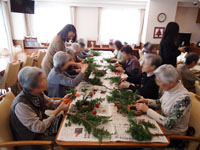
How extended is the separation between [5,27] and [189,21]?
8253 millimetres

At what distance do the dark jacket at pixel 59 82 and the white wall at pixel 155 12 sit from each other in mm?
5081

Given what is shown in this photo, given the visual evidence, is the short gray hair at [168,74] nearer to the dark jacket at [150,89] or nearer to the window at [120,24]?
the dark jacket at [150,89]

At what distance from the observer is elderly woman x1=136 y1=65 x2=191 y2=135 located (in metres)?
1.27

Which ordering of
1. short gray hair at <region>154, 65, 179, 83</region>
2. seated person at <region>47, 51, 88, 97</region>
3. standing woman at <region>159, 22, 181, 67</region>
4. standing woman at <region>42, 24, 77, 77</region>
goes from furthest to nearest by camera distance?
standing woman at <region>42, 24, 77, 77</region>, standing woman at <region>159, 22, 181, 67</region>, seated person at <region>47, 51, 88, 97</region>, short gray hair at <region>154, 65, 179, 83</region>

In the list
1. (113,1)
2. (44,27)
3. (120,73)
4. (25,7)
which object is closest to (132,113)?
(120,73)

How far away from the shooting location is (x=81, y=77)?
2.14 m

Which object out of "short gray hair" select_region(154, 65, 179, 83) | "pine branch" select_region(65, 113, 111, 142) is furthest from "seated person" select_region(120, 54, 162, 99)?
"pine branch" select_region(65, 113, 111, 142)

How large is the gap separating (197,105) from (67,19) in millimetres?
6418

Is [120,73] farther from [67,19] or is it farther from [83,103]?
[67,19]

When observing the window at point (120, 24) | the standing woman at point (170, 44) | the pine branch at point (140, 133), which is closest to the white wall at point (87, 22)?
the window at point (120, 24)

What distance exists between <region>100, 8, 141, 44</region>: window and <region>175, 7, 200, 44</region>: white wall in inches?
78.4

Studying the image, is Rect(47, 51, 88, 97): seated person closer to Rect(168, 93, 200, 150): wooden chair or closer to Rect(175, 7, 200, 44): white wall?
Rect(168, 93, 200, 150): wooden chair

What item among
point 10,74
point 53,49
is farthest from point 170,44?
point 10,74

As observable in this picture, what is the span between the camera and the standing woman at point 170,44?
2.47 meters
